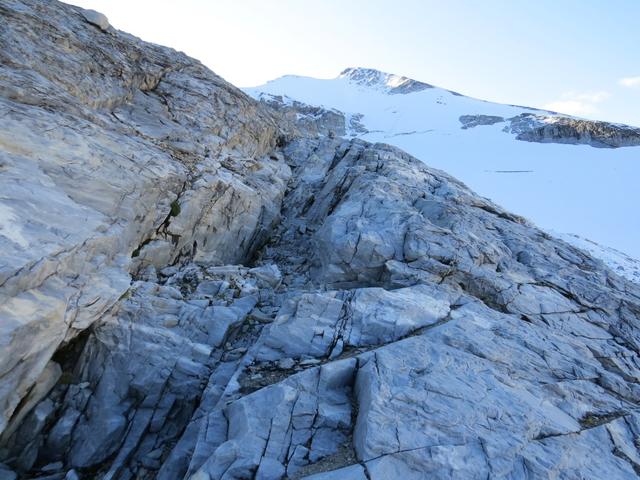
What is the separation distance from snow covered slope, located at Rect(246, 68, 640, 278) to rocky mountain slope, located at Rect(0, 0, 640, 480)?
3430cm

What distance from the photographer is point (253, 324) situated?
13500 mm

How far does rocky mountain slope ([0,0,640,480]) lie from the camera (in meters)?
8.59

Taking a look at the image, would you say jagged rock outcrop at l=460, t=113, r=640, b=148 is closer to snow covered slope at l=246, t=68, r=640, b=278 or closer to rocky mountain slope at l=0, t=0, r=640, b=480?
snow covered slope at l=246, t=68, r=640, b=278

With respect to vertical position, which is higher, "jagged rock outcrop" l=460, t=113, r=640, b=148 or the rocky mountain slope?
"jagged rock outcrop" l=460, t=113, r=640, b=148

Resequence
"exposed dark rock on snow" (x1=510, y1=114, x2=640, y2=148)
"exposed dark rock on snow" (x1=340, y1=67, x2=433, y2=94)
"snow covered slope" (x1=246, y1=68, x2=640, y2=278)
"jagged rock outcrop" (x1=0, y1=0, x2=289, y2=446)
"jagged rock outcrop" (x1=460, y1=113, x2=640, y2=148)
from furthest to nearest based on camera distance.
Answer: "exposed dark rock on snow" (x1=340, y1=67, x2=433, y2=94), "jagged rock outcrop" (x1=460, y1=113, x2=640, y2=148), "exposed dark rock on snow" (x1=510, y1=114, x2=640, y2=148), "snow covered slope" (x1=246, y1=68, x2=640, y2=278), "jagged rock outcrop" (x1=0, y1=0, x2=289, y2=446)

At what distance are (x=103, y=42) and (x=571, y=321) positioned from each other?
30.5m

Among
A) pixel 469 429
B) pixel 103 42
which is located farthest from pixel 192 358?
pixel 103 42

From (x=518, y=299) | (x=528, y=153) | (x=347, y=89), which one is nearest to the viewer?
(x=518, y=299)

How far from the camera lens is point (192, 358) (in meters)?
11.9

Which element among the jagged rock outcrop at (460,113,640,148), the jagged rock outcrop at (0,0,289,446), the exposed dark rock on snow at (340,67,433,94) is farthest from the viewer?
the exposed dark rock on snow at (340,67,433,94)

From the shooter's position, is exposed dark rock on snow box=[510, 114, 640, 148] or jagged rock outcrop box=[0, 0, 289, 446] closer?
jagged rock outcrop box=[0, 0, 289, 446]

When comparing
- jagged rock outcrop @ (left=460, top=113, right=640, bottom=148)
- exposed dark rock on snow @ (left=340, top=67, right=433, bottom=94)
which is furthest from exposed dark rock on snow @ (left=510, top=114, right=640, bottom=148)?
exposed dark rock on snow @ (left=340, top=67, right=433, bottom=94)

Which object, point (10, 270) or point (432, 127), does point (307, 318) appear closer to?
point (10, 270)

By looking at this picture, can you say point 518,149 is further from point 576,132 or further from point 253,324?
point 253,324
